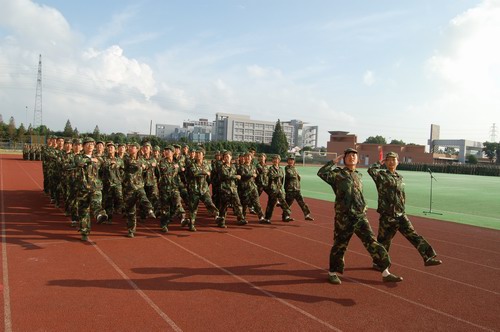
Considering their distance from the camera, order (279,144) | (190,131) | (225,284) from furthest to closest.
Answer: (190,131), (279,144), (225,284)

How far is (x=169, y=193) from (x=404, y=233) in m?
4.98

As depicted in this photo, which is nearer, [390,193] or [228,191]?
[390,193]

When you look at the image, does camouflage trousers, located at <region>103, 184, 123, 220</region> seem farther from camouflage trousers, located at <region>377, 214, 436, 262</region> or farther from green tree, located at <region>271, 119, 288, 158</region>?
green tree, located at <region>271, 119, 288, 158</region>

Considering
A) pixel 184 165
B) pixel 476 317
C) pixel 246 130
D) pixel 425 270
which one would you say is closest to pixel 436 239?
pixel 425 270

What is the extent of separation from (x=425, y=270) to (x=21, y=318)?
226 inches

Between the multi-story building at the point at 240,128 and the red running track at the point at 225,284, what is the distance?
11437 centimetres

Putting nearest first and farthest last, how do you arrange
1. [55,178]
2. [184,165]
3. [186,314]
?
[186,314]
[184,165]
[55,178]

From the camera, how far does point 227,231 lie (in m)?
8.47

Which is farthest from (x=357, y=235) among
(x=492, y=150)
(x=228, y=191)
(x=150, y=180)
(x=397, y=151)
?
(x=492, y=150)

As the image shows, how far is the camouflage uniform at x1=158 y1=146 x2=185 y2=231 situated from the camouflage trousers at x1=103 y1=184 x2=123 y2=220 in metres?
1.18

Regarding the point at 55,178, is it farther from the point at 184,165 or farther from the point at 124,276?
the point at 124,276

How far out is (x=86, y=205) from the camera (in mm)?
7035

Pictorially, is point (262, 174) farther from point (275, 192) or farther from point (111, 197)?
point (111, 197)

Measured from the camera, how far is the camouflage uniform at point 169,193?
8.23 meters
